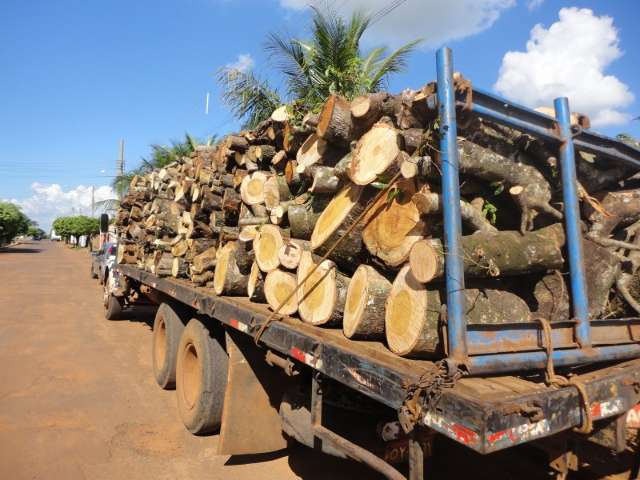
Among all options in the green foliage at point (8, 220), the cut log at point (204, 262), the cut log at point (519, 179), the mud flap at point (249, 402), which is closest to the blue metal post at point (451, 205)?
the cut log at point (519, 179)

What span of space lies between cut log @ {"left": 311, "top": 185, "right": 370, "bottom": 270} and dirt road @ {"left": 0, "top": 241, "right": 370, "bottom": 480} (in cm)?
201

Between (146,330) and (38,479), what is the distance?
625cm

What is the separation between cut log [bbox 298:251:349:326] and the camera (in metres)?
3.04

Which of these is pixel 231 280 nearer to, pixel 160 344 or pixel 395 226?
pixel 395 226

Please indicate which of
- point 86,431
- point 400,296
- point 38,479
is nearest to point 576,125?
point 400,296

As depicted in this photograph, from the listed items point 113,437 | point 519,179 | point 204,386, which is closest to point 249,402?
point 204,386

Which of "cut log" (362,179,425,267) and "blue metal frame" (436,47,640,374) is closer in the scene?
"blue metal frame" (436,47,640,374)

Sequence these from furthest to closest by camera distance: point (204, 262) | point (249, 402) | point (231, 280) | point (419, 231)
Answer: point (204, 262), point (231, 280), point (249, 402), point (419, 231)

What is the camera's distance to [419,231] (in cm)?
272

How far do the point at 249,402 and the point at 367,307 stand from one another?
1.77 m

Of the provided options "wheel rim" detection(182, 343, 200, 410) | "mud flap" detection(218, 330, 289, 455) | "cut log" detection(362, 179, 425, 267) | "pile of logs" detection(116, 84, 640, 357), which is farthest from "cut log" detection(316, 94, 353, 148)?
"wheel rim" detection(182, 343, 200, 410)

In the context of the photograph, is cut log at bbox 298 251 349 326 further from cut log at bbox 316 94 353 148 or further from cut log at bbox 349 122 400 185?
cut log at bbox 316 94 353 148

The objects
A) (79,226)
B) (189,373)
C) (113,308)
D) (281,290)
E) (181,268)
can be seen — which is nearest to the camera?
(281,290)

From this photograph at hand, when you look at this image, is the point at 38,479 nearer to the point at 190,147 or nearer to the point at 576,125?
the point at 576,125
